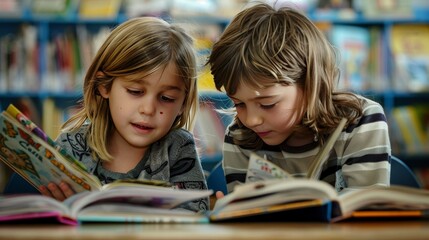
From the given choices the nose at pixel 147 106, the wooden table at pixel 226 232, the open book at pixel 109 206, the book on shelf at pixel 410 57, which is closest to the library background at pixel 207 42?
the book on shelf at pixel 410 57

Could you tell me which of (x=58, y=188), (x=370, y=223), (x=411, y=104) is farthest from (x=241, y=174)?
(x=411, y=104)

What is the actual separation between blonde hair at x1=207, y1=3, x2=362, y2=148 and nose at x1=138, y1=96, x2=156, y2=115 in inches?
6.0

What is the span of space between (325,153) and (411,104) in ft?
10.3

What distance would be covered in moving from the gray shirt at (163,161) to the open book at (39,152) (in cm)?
40

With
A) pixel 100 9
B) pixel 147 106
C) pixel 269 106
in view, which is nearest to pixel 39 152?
pixel 147 106

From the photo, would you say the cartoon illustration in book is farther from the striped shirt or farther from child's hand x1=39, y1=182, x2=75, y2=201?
the striped shirt

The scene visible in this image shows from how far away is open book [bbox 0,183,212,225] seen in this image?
33.2 inches

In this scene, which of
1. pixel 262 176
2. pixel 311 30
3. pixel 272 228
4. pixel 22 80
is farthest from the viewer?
pixel 22 80

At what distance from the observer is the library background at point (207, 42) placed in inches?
138

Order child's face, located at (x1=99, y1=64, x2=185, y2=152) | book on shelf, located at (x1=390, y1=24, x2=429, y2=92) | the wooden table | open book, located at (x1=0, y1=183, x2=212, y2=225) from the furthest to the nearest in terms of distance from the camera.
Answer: book on shelf, located at (x1=390, y1=24, x2=429, y2=92) < child's face, located at (x1=99, y1=64, x2=185, y2=152) < open book, located at (x1=0, y1=183, x2=212, y2=225) < the wooden table

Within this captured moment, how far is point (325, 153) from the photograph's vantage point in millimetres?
1010

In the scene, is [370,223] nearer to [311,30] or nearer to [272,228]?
[272,228]

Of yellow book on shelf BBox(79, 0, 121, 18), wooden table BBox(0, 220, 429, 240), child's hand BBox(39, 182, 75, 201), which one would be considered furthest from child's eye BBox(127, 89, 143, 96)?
yellow book on shelf BBox(79, 0, 121, 18)

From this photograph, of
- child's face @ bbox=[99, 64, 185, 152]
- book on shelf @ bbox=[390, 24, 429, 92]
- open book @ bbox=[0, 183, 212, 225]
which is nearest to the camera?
open book @ bbox=[0, 183, 212, 225]
